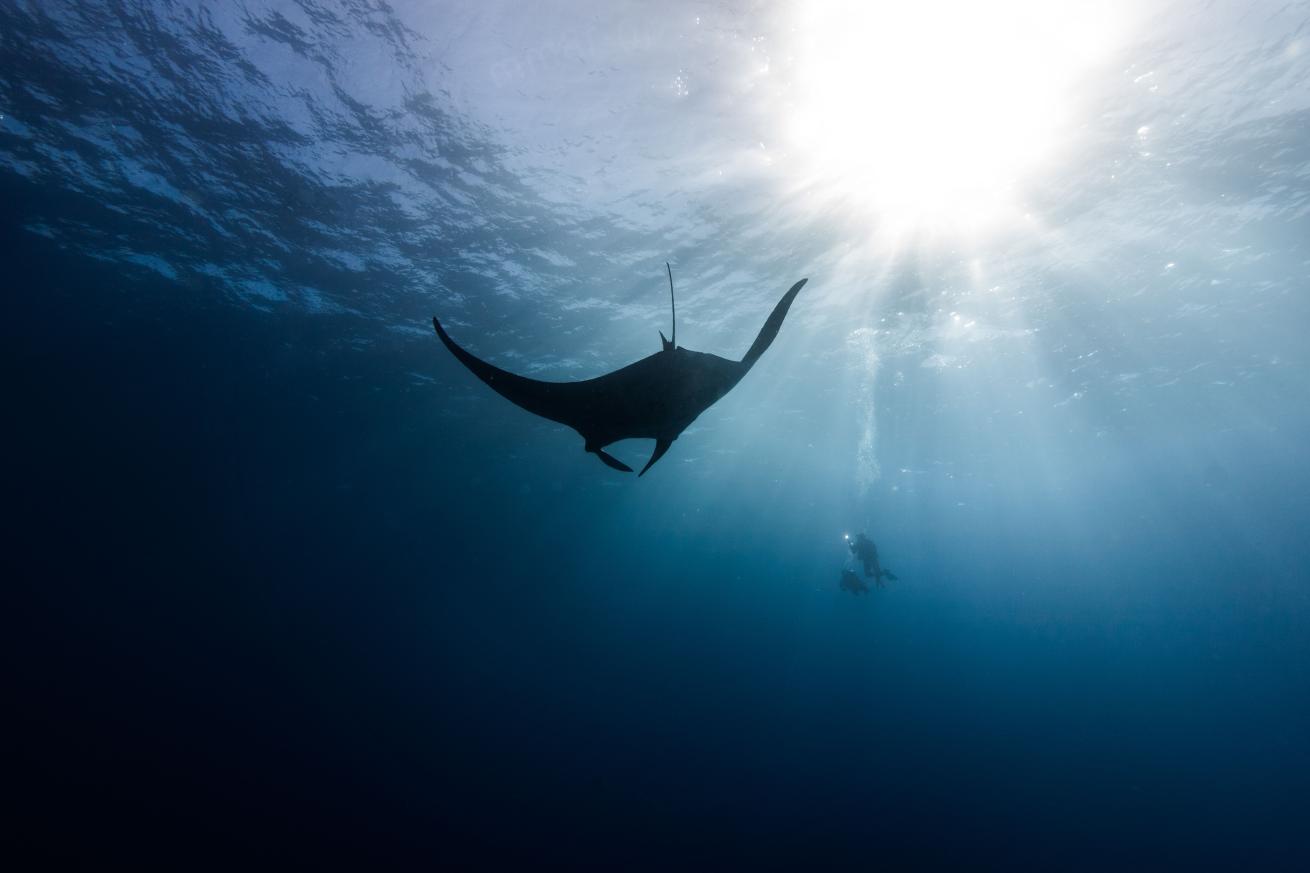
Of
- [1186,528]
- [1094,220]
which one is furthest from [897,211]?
[1186,528]

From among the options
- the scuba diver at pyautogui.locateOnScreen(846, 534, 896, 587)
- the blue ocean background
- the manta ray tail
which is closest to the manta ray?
the manta ray tail

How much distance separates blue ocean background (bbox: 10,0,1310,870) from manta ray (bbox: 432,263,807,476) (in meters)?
6.30

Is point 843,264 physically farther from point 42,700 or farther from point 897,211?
point 42,700

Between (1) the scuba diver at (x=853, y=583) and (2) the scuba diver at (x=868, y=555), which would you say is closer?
(1) the scuba diver at (x=853, y=583)

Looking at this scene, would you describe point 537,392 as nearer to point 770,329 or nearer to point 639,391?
point 639,391

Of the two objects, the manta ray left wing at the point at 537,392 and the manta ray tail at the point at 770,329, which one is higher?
the manta ray tail at the point at 770,329

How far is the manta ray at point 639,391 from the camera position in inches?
145

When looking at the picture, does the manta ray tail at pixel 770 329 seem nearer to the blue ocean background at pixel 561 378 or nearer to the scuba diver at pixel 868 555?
the blue ocean background at pixel 561 378

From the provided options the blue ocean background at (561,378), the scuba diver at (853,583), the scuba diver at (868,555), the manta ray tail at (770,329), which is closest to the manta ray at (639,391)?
the manta ray tail at (770,329)

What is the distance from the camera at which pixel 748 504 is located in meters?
43.4

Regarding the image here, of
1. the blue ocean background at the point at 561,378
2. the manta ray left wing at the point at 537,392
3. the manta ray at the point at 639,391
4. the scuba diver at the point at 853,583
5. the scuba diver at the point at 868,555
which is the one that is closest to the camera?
the manta ray left wing at the point at 537,392

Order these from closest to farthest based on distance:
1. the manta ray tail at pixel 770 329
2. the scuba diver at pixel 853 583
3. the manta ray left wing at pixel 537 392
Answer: the manta ray left wing at pixel 537 392
the manta ray tail at pixel 770 329
the scuba diver at pixel 853 583

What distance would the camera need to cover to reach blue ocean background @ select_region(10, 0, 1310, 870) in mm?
9016

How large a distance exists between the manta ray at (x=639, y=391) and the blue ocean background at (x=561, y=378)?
20.7ft
